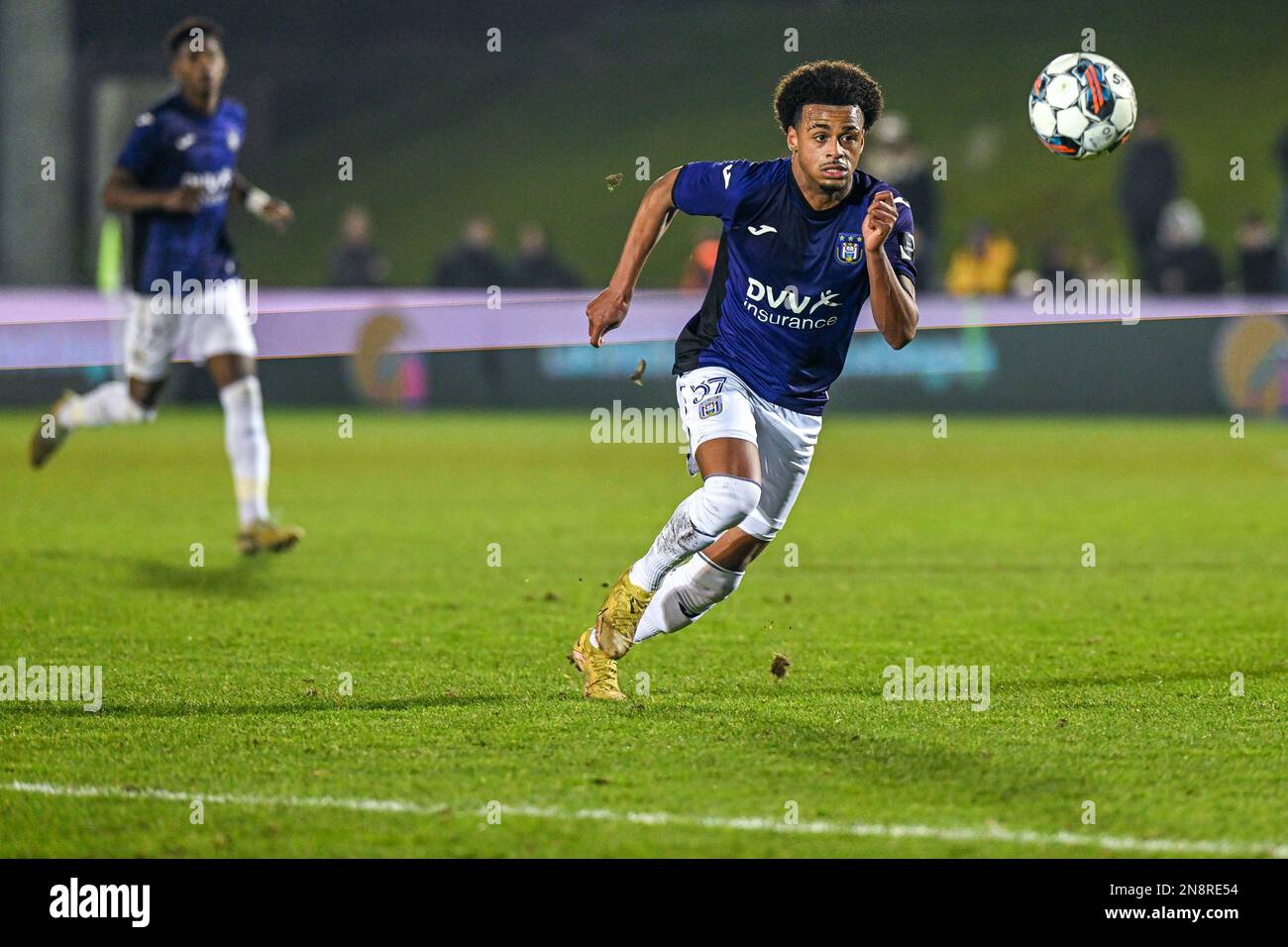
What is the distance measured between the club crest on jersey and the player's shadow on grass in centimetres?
408

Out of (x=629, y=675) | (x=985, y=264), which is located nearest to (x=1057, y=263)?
(x=985, y=264)

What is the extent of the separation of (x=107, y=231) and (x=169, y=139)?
14211mm

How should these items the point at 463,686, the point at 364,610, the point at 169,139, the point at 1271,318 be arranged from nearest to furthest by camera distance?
the point at 463,686
the point at 364,610
the point at 169,139
the point at 1271,318

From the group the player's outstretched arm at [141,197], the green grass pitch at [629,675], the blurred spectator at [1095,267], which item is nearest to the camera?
the green grass pitch at [629,675]

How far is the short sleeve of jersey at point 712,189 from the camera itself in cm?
654

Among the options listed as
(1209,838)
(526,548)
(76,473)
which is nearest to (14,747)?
(1209,838)

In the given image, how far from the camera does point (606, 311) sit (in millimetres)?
6332

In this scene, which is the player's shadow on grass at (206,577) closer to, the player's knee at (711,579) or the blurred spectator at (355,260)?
the player's knee at (711,579)

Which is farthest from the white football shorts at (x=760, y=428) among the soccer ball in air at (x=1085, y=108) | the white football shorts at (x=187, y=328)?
the white football shorts at (x=187, y=328)

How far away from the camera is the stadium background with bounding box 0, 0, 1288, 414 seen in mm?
36156

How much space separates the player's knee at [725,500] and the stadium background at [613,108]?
71.6ft

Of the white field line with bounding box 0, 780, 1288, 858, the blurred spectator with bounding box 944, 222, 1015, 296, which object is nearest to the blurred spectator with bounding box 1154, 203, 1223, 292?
the blurred spectator with bounding box 944, 222, 1015, 296
